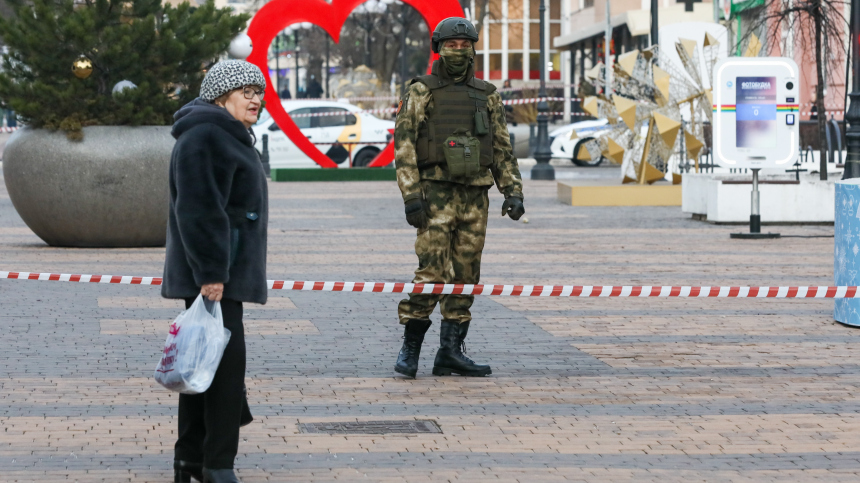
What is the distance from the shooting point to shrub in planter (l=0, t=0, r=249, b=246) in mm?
13367

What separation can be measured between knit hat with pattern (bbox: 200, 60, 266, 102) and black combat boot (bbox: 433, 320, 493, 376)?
8.66 feet

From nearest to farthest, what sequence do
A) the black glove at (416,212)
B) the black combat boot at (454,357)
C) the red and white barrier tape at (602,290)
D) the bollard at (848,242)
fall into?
the black glove at (416,212)
the black combat boot at (454,357)
the red and white barrier tape at (602,290)
the bollard at (848,242)

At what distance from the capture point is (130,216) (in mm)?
13555

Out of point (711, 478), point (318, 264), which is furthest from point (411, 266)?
point (711, 478)

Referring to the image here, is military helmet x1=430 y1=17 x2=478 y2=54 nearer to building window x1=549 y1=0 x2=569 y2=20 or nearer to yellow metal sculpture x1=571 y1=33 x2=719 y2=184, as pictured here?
yellow metal sculpture x1=571 y1=33 x2=719 y2=184

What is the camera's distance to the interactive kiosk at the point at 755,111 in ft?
51.5

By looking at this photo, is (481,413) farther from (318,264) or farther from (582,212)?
(582,212)

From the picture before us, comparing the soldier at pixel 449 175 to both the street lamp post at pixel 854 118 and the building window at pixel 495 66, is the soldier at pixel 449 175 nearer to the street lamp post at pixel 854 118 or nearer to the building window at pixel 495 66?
the street lamp post at pixel 854 118

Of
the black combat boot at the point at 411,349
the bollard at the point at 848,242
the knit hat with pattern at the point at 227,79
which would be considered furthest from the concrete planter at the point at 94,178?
the knit hat with pattern at the point at 227,79

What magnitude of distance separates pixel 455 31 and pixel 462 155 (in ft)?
2.15

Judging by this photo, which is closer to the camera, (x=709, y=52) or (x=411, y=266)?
(x=411, y=266)

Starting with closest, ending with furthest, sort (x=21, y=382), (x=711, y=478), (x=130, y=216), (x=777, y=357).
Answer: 1. (x=711, y=478)
2. (x=21, y=382)
3. (x=777, y=357)
4. (x=130, y=216)

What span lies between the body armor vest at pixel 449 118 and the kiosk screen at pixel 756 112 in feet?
29.8

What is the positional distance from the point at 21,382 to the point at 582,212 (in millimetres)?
12738
